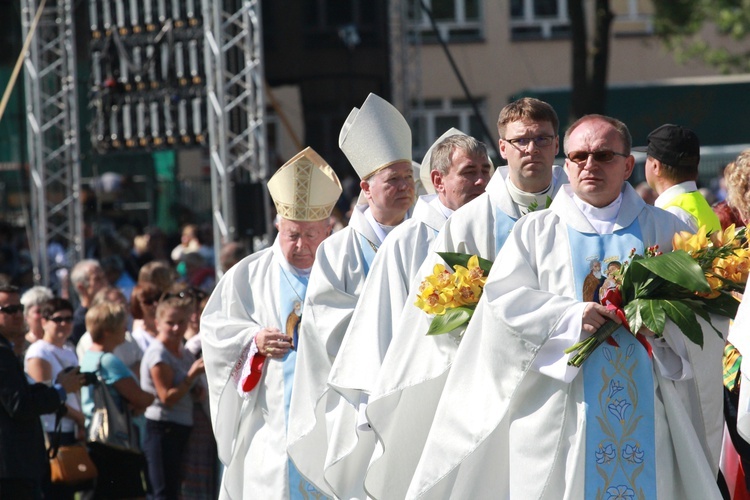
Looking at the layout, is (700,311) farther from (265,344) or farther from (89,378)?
(89,378)

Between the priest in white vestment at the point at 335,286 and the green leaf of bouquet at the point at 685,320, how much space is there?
6.19 feet

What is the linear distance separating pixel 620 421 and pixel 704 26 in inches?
1030

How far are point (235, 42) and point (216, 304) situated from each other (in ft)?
17.3

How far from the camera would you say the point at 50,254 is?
14500 millimetres

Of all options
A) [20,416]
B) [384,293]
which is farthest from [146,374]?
[384,293]

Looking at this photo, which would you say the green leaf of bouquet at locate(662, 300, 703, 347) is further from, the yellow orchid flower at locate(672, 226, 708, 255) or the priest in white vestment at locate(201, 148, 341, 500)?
the priest in white vestment at locate(201, 148, 341, 500)

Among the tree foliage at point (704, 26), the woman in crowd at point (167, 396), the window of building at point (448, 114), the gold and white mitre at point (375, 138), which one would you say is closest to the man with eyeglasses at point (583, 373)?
the gold and white mitre at point (375, 138)

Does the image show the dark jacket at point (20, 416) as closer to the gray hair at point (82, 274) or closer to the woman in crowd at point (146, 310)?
the woman in crowd at point (146, 310)

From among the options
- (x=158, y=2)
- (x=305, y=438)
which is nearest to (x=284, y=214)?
(x=305, y=438)

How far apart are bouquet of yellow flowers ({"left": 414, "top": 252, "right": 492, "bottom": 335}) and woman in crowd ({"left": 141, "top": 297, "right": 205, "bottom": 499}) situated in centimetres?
329

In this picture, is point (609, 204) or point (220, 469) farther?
point (220, 469)

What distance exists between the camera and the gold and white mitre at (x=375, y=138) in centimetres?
630

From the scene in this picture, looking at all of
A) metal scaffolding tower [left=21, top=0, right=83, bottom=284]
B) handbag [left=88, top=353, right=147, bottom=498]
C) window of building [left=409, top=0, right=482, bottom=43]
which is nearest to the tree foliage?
window of building [left=409, top=0, right=482, bottom=43]

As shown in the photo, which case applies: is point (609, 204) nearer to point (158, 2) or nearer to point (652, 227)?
point (652, 227)
